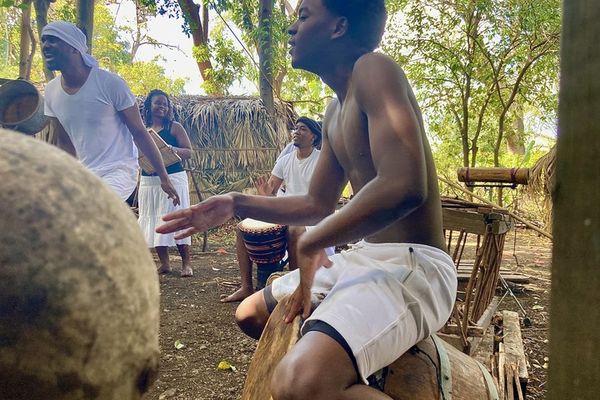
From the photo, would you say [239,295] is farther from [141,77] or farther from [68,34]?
[141,77]

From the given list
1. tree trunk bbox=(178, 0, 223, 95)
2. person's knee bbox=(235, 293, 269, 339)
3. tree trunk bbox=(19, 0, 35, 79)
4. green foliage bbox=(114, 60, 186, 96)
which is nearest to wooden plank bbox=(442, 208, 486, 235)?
person's knee bbox=(235, 293, 269, 339)

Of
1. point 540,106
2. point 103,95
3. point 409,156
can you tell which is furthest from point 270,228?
point 540,106

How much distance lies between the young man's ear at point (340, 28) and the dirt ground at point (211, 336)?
2.14 m

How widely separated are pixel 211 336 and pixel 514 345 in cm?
215

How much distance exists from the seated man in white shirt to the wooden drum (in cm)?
9

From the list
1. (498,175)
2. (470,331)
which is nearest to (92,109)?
(498,175)

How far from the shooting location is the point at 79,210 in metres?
0.43

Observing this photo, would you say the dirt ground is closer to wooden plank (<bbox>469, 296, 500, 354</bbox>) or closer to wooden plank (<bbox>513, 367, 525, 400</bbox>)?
wooden plank (<bbox>513, 367, 525, 400</bbox>)

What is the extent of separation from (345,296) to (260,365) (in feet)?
1.61

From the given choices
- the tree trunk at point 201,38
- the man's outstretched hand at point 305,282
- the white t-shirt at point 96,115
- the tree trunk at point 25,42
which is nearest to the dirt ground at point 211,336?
the white t-shirt at point 96,115

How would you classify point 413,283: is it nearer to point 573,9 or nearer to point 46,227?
point 573,9

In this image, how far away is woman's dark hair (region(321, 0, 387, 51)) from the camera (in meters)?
1.92

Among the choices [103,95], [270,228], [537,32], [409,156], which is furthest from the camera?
[537,32]

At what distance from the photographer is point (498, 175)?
9.88 ft
